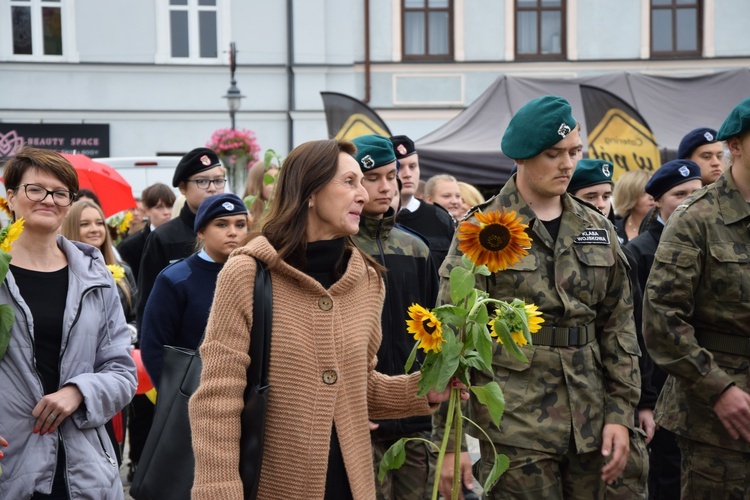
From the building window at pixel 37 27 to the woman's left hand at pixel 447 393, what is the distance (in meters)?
21.9

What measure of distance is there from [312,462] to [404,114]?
20.6m

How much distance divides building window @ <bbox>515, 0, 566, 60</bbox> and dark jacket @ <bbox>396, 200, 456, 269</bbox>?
57.6 ft

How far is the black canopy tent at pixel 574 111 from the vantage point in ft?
47.0

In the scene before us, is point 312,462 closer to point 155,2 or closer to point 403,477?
point 403,477

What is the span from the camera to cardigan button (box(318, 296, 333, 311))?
137 inches

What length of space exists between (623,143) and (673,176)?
20.6 ft

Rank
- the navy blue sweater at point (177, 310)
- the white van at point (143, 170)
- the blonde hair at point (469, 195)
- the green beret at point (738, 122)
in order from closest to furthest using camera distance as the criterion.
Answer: the green beret at point (738, 122) → the navy blue sweater at point (177, 310) → the blonde hair at point (469, 195) → the white van at point (143, 170)

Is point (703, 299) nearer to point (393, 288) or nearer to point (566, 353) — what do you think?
point (566, 353)

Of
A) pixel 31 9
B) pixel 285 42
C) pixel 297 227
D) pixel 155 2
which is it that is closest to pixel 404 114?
pixel 285 42

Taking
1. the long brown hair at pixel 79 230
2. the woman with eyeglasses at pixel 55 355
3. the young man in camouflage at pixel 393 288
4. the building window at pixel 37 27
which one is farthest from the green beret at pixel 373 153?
the building window at pixel 37 27

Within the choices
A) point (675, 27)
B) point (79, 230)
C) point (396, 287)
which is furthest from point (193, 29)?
point (396, 287)

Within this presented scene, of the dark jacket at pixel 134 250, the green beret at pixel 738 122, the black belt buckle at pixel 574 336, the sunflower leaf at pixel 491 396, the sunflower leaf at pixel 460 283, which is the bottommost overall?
the dark jacket at pixel 134 250

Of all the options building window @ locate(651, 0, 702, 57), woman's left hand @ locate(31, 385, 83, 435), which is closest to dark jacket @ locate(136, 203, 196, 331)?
woman's left hand @ locate(31, 385, 83, 435)

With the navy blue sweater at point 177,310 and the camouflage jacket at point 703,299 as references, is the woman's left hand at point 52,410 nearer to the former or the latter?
the navy blue sweater at point 177,310
